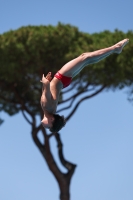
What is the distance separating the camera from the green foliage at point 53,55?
972 inches

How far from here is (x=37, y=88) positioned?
2808 centimetres

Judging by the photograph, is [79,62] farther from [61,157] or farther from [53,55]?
[61,157]

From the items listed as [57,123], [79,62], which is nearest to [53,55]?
[79,62]

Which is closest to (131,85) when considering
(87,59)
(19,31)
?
(19,31)

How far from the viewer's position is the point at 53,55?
998 inches

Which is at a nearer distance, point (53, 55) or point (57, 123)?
point (57, 123)

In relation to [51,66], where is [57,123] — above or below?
below

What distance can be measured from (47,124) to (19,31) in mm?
17100

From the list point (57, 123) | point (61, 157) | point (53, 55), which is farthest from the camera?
point (61, 157)

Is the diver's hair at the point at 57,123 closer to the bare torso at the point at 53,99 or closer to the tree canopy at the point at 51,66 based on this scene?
the bare torso at the point at 53,99

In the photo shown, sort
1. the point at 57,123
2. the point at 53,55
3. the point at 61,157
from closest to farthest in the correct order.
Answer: the point at 57,123
the point at 53,55
the point at 61,157

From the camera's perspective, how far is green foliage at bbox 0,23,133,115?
24.7m

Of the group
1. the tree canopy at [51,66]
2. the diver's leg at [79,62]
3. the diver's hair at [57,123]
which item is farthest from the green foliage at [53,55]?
the diver's hair at [57,123]

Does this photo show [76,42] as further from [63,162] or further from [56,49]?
[63,162]
